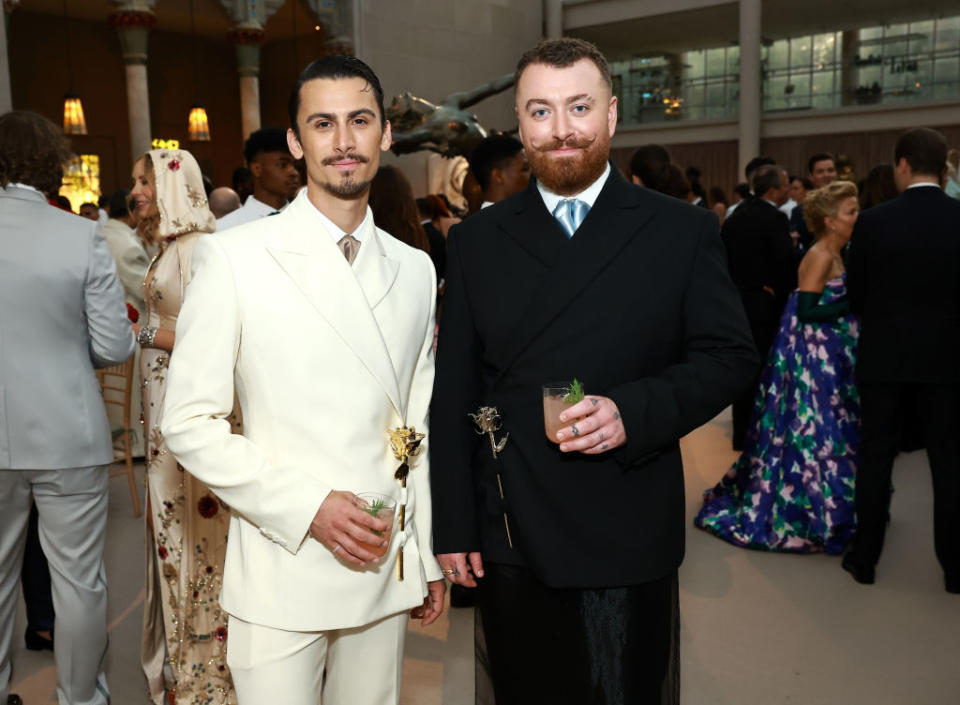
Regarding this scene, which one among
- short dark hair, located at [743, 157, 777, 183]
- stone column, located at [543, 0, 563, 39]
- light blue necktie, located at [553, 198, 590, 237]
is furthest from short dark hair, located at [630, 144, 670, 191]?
stone column, located at [543, 0, 563, 39]

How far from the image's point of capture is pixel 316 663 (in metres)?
1.65

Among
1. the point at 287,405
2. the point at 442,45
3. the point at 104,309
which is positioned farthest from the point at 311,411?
the point at 442,45

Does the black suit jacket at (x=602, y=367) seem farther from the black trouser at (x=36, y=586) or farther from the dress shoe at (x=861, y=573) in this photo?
the dress shoe at (x=861, y=573)

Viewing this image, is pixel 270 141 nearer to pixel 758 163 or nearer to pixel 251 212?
pixel 251 212

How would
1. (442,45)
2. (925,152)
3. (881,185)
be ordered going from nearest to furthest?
1. (925,152)
2. (881,185)
3. (442,45)

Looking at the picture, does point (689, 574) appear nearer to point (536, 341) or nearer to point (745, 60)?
point (536, 341)

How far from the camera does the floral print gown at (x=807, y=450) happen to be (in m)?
4.39

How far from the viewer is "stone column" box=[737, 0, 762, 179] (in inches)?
648

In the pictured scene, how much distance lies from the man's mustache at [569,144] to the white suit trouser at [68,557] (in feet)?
5.73

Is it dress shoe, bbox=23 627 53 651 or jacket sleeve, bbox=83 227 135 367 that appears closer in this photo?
jacket sleeve, bbox=83 227 135 367

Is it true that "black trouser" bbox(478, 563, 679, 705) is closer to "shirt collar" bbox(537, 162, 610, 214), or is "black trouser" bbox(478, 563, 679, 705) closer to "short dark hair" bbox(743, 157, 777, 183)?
"shirt collar" bbox(537, 162, 610, 214)

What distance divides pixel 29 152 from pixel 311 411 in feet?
5.00

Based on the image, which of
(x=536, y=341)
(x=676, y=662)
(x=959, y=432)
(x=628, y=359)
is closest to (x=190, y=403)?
(x=536, y=341)

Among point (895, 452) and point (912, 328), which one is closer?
point (912, 328)
